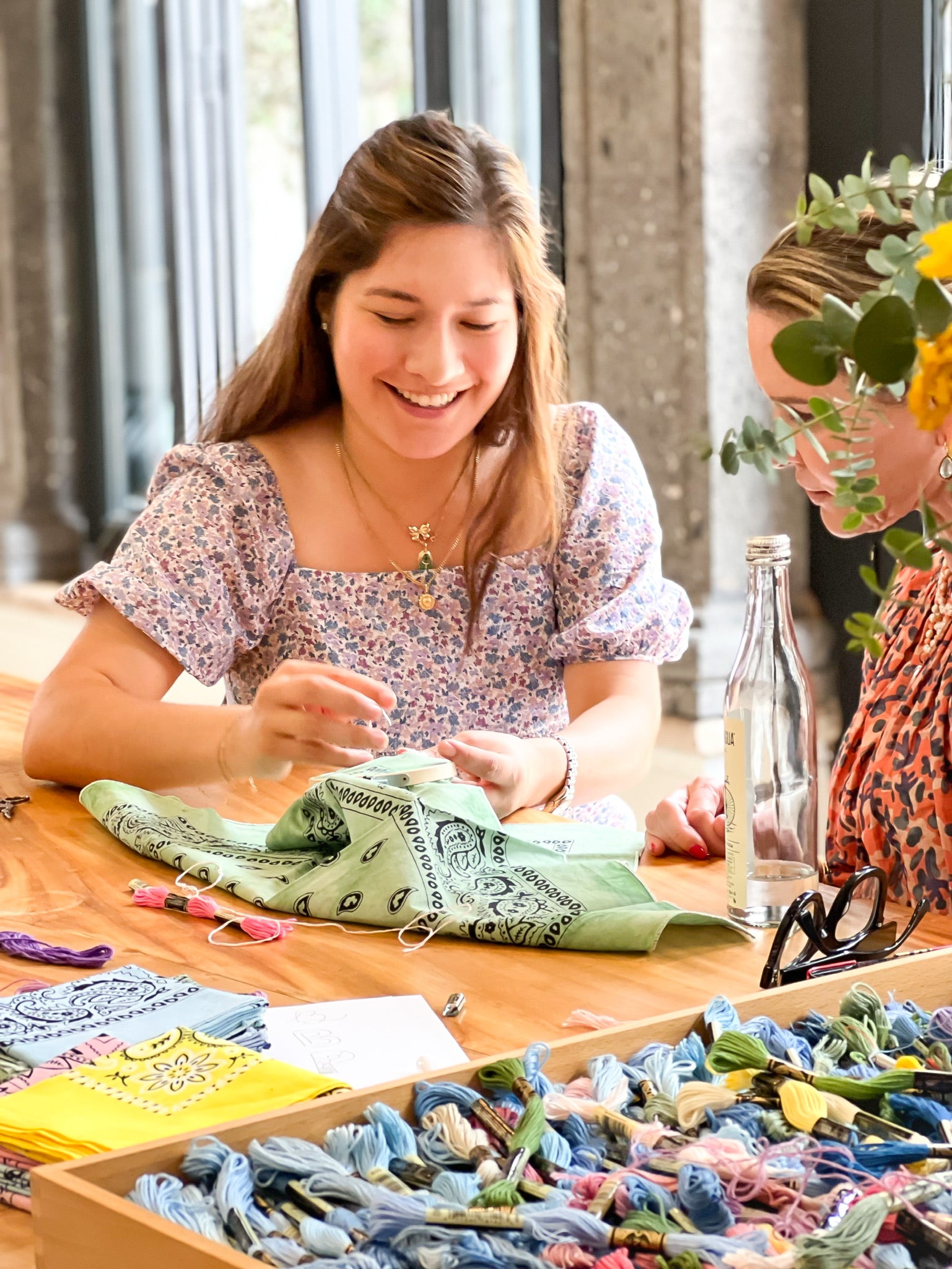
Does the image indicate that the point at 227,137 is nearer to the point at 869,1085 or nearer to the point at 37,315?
the point at 37,315

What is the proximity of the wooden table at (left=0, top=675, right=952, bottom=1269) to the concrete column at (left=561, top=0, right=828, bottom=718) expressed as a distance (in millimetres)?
2168

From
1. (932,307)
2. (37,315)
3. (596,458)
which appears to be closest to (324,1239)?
(932,307)

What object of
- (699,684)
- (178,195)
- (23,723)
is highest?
(178,195)

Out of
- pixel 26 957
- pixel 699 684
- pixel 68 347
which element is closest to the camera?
pixel 26 957

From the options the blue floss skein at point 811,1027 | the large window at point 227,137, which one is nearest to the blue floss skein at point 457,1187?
the blue floss skein at point 811,1027

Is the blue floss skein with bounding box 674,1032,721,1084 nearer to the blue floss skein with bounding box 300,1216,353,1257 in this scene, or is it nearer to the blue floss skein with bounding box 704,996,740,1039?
the blue floss skein with bounding box 704,996,740,1039

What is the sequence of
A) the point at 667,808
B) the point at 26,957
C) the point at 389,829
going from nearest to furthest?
the point at 26,957 < the point at 389,829 < the point at 667,808

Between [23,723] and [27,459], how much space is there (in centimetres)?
496

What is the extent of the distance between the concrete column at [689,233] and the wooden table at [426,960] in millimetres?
2168

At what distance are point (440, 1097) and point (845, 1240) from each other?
219mm

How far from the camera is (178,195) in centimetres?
577

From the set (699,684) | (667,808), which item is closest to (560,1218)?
(667,808)

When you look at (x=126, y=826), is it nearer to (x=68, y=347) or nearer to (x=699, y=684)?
(x=699, y=684)

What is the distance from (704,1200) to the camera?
2.17ft
